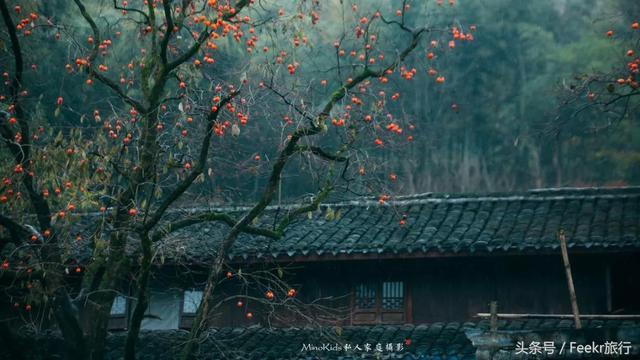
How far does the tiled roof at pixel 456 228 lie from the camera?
14.2 m

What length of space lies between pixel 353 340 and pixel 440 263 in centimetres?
211

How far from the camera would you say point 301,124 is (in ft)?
36.4

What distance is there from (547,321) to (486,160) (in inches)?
726

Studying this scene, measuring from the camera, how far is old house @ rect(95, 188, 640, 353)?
1436cm

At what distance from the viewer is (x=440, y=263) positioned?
50.2 feet

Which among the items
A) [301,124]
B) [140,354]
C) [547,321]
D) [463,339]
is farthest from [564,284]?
[140,354]

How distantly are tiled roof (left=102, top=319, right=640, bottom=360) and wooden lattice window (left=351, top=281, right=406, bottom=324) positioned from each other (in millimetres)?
478

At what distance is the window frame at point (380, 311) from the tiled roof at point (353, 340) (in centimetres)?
46

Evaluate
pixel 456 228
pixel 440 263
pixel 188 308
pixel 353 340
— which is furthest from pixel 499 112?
pixel 353 340

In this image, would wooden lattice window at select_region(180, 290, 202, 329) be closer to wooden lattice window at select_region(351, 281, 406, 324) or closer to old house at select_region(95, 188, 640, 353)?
old house at select_region(95, 188, 640, 353)

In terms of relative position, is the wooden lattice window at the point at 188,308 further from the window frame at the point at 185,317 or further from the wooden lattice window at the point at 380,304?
the wooden lattice window at the point at 380,304

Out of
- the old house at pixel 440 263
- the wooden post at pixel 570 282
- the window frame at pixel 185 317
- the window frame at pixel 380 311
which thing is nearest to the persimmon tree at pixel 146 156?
the old house at pixel 440 263

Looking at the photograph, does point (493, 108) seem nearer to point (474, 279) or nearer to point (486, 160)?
point (486, 160)

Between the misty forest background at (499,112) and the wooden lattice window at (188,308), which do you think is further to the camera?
the misty forest background at (499,112)
